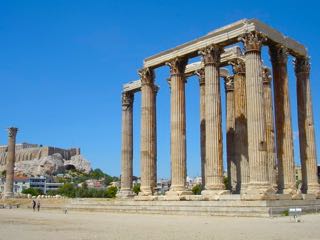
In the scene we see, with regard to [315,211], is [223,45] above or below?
above

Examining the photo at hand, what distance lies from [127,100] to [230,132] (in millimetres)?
15756

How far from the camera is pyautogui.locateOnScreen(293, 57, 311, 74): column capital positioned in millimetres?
43719

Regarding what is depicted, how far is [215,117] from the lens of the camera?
1535 inches

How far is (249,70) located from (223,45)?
5124 millimetres

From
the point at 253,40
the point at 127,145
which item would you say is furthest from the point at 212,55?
the point at 127,145

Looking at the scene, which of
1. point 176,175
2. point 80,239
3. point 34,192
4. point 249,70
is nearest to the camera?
point 80,239

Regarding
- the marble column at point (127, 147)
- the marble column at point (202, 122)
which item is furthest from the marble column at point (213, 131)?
the marble column at point (127, 147)

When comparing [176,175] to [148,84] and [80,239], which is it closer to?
[148,84]

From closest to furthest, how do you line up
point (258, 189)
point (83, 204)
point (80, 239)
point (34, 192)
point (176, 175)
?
1. point (80, 239)
2. point (258, 189)
3. point (176, 175)
4. point (83, 204)
5. point (34, 192)

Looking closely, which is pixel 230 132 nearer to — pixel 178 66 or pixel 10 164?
pixel 178 66

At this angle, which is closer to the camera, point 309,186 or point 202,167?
point 309,186

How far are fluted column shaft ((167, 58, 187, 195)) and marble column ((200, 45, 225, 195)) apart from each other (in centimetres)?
379

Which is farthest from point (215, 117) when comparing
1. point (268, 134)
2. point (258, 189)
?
point (258, 189)

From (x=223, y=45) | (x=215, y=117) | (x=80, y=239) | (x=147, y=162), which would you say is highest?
(x=223, y=45)
